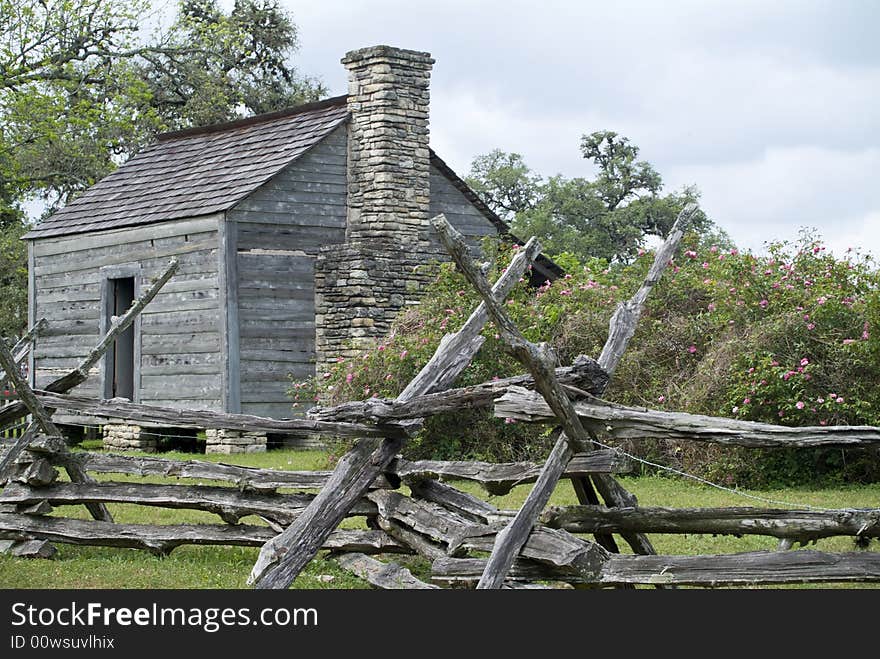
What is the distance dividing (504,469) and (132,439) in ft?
43.6

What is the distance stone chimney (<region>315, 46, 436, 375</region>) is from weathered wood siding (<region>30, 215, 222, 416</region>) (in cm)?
161

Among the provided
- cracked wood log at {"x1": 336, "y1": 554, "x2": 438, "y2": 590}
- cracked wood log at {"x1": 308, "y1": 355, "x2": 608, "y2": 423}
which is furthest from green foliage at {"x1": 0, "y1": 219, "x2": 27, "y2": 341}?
cracked wood log at {"x1": 308, "y1": 355, "x2": 608, "y2": 423}

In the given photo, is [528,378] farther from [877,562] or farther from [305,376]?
[305,376]

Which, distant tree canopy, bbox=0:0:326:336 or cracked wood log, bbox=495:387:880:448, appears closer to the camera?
cracked wood log, bbox=495:387:880:448

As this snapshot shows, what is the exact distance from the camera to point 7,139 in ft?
90.7

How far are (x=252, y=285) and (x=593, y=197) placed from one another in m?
19.4

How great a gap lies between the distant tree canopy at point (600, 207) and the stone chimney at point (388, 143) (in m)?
13.6

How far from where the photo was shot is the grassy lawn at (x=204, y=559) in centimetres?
780

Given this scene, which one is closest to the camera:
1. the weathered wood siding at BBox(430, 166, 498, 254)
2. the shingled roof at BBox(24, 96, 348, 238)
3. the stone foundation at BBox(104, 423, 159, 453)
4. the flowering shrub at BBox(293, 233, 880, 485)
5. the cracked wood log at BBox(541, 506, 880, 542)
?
the cracked wood log at BBox(541, 506, 880, 542)

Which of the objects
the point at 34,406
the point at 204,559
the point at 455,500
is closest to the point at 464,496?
the point at 455,500

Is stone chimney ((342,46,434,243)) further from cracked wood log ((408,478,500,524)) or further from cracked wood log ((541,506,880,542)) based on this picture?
cracked wood log ((541,506,880,542))

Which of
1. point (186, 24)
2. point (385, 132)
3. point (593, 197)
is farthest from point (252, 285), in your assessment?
point (593, 197)

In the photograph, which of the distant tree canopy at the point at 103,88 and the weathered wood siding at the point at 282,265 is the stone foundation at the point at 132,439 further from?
the distant tree canopy at the point at 103,88

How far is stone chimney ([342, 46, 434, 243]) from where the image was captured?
18.5m
